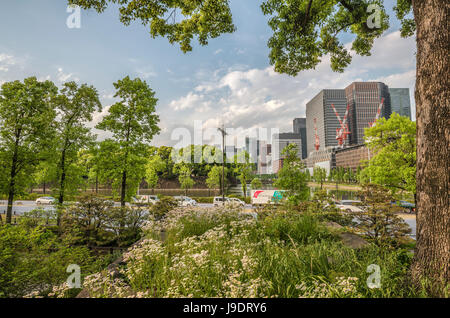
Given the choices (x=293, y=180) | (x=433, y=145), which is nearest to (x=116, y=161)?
(x=293, y=180)

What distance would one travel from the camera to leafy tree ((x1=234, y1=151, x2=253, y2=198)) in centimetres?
3666

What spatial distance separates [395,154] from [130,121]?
18011 mm

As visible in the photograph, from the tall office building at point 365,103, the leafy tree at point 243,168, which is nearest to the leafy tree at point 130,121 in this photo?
the leafy tree at point 243,168

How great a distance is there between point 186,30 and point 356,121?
7201 inches

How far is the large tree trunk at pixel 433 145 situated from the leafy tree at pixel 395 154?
1197 centimetres

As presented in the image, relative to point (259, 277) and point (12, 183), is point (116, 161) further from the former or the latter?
point (259, 277)

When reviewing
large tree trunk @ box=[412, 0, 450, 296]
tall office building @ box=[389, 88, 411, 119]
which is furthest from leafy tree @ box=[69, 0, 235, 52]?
tall office building @ box=[389, 88, 411, 119]

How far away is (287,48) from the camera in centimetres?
865

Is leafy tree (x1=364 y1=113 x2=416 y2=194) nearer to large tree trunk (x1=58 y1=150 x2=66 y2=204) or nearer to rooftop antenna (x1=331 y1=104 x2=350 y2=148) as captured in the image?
large tree trunk (x1=58 y1=150 x2=66 y2=204)

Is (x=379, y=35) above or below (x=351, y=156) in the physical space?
below

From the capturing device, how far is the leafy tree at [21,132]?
11.2 metres

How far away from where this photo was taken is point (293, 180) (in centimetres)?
1282

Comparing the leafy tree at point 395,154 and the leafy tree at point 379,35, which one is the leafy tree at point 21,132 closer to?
the leafy tree at point 379,35
